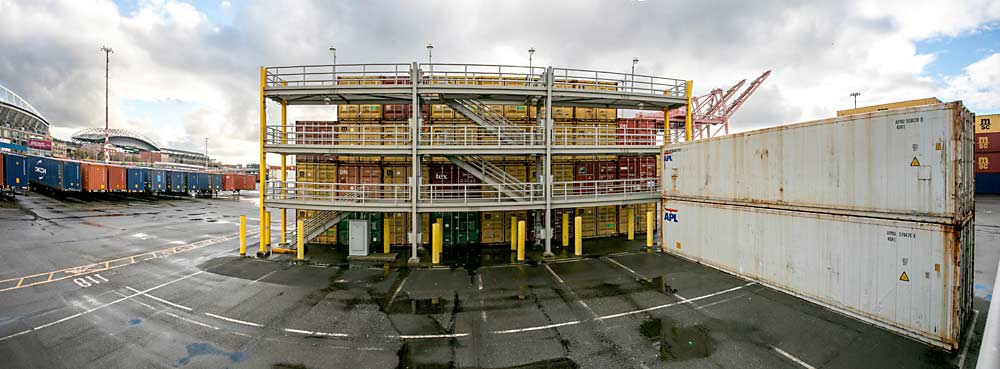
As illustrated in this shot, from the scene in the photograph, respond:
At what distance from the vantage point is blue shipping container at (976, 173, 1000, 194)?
105 feet

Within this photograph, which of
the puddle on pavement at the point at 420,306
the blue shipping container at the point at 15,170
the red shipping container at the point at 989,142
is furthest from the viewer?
the red shipping container at the point at 989,142

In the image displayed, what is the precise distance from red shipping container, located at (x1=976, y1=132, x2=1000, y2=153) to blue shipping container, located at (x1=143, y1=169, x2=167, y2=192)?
278 ft

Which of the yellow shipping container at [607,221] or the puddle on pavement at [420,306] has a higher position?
the yellow shipping container at [607,221]

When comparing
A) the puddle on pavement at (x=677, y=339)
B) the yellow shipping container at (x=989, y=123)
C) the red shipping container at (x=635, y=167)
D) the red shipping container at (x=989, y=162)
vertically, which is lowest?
the puddle on pavement at (x=677, y=339)

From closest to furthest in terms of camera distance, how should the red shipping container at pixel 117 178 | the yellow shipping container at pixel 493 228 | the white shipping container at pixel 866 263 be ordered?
the white shipping container at pixel 866 263, the yellow shipping container at pixel 493 228, the red shipping container at pixel 117 178

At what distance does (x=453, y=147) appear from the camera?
588 inches

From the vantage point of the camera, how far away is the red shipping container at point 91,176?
32.7 m

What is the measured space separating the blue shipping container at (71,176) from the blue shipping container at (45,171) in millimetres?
296

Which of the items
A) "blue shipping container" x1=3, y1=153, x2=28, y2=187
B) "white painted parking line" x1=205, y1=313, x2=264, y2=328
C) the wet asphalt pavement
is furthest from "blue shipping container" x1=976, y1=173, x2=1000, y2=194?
"blue shipping container" x1=3, y1=153, x2=28, y2=187

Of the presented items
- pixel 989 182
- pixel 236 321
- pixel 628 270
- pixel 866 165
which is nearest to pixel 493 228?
pixel 628 270

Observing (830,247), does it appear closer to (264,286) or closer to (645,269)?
(645,269)

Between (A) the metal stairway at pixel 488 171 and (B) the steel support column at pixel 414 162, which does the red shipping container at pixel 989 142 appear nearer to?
(A) the metal stairway at pixel 488 171

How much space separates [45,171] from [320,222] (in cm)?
3659

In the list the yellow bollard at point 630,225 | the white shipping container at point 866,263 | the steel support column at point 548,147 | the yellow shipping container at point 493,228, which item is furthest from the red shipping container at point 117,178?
the white shipping container at point 866,263
